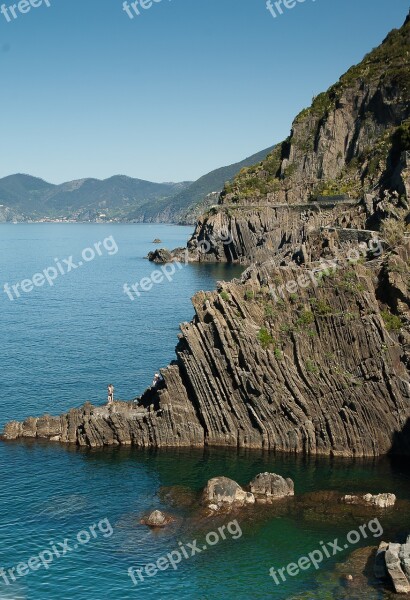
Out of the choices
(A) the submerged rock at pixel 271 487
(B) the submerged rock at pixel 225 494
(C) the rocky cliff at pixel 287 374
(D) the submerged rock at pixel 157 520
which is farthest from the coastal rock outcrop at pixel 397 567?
(C) the rocky cliff at pixel 287 374

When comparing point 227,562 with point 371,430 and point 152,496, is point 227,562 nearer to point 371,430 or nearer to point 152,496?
point 152,496

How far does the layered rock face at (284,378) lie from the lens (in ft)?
178

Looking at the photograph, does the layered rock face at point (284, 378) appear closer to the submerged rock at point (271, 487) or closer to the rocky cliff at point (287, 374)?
the rocky cliff at point (287, 374)

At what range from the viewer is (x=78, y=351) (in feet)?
288

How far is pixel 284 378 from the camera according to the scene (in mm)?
55156

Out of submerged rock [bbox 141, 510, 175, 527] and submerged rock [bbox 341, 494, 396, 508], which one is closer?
submerged rock [bbox 141, 510, 175, 527]

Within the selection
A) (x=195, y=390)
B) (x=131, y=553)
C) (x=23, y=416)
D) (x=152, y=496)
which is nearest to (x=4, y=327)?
(x=23, y=416)

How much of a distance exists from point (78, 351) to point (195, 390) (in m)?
34.7

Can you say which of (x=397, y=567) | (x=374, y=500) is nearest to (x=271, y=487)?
(x=374, y=500)

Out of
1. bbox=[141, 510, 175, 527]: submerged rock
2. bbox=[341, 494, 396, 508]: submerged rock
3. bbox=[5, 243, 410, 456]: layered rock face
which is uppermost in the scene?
bbox=[5, 243, 410, 456]: layered rock face

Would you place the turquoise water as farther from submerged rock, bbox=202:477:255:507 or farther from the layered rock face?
the layered rock face

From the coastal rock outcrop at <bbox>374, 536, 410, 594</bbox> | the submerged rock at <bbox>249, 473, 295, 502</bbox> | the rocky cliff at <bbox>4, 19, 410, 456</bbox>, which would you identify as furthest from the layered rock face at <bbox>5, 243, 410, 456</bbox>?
the coastal rock outcrop at <bbox>374, 536, 410, 594</bbox>

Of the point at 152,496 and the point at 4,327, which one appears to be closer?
the point at 152,496

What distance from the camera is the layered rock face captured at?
178 feet
